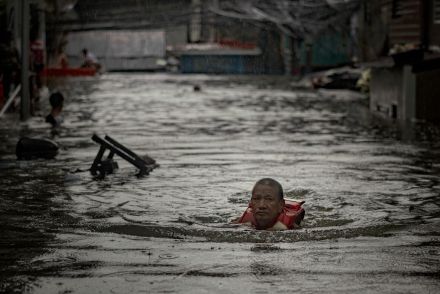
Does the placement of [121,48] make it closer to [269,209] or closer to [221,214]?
[221,214]

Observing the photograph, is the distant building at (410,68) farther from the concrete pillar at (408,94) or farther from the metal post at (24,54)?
the metal post at (24,54)

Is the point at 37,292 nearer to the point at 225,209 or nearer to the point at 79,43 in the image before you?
the point at 225,209

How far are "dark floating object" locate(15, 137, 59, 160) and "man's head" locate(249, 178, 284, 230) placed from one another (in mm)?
6490

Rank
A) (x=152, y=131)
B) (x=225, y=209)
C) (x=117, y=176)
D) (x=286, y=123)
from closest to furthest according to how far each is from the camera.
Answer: (x=225, y=209)
(x=117, y=176)
(x=152, y=131)
(x=286, y=123)

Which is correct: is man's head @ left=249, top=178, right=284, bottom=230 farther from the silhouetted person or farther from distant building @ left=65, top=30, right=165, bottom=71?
distant building @ left=65, top=30, right=165, bottom=71

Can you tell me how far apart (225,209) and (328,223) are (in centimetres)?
122

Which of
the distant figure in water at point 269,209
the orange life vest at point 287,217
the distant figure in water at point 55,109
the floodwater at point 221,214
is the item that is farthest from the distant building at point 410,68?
the distant figure in water at point 269,209

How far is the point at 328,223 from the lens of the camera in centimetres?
858

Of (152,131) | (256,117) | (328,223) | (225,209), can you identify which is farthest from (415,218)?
(256,117)

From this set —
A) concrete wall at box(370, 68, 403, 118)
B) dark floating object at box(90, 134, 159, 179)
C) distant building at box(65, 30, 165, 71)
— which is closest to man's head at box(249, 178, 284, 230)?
dark floating object at box(90, 134, 159, 179)

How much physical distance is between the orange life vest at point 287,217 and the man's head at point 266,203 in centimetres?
7

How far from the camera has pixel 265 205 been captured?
313 inches

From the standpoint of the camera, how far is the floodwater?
20.6 feet

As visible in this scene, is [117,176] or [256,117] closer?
[117,176]
